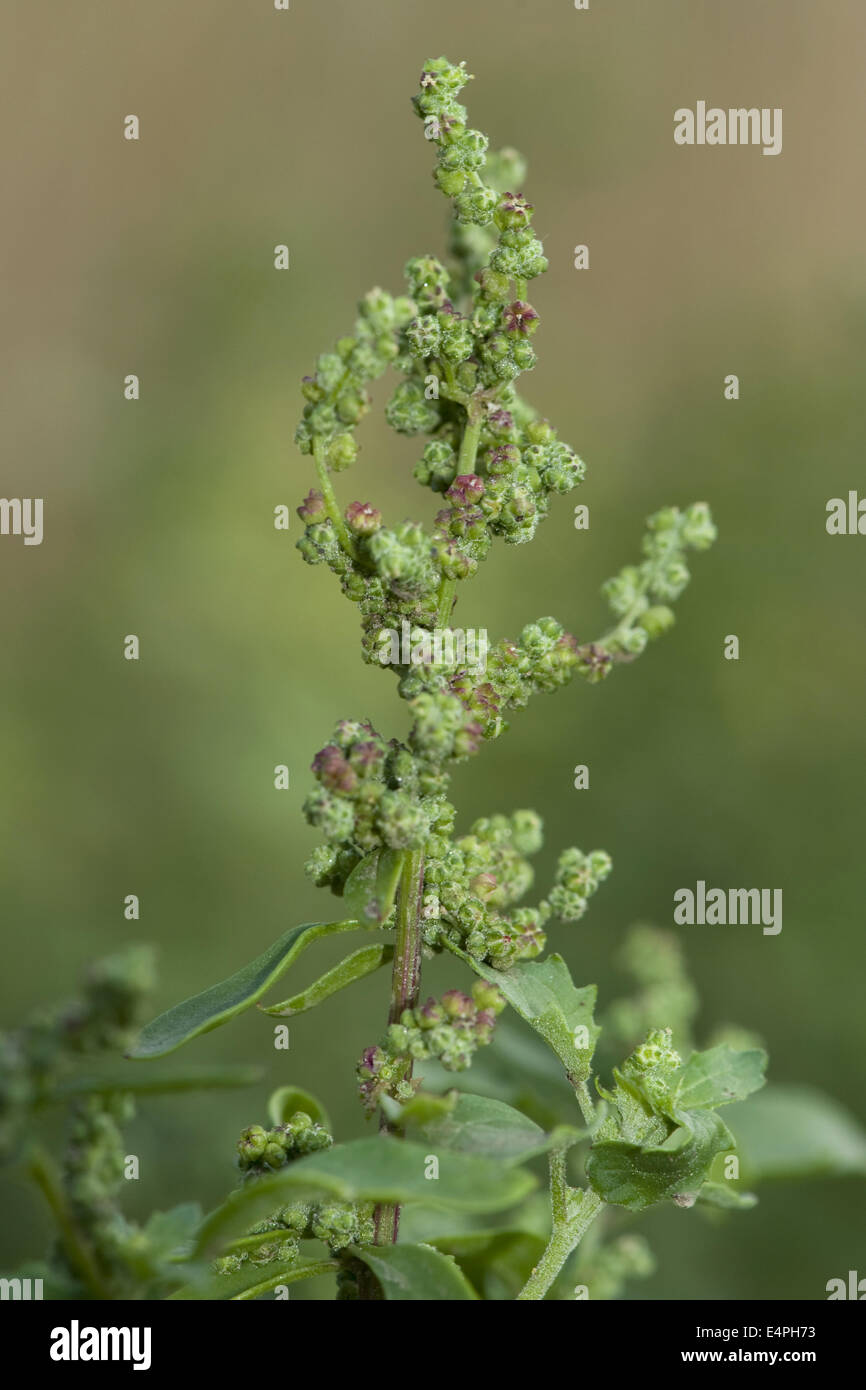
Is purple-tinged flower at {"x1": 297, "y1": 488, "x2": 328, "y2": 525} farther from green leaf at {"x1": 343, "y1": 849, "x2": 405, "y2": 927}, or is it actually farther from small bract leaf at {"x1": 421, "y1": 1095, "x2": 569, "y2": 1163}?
small bract leaf at {"x1": 421, "y1": 1095, "x2": 569, "y2": 1163}

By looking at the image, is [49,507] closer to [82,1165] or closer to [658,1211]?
[658,1211]

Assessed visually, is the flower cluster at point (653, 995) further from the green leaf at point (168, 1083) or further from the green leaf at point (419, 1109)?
the green leaf at point (168, 1083)

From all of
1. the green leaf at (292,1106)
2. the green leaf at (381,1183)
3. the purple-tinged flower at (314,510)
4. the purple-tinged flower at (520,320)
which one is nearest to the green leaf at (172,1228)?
the green leaf at (381,1183)

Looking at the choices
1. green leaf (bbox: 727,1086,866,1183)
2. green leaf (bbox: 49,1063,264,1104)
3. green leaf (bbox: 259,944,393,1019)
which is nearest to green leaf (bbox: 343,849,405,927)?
green leaf (bbox: 259,944,393,1019)

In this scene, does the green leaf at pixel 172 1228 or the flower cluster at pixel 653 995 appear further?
the flower cluster at pixel 653 995

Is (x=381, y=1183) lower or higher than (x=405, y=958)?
lower

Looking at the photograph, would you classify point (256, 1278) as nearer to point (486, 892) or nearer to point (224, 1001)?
point (224, 1001)

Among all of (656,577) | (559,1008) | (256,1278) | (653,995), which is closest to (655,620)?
(656,577)
